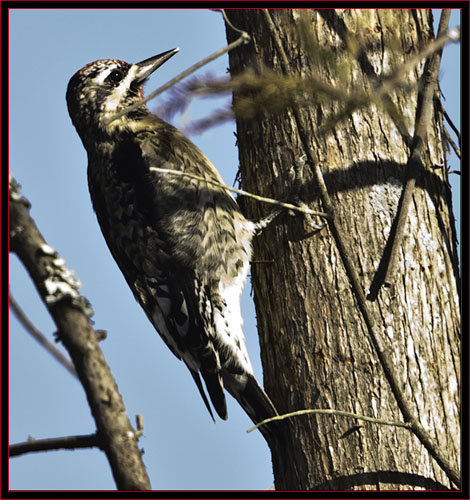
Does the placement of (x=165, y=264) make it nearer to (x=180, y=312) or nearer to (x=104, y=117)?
(x=180, y=312)

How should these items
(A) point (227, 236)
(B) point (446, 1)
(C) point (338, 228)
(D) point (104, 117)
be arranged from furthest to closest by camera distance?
(D) point (104, 117) < (A) point (227, 236) < (B) point (446, 1) < (C) point (338, 228)

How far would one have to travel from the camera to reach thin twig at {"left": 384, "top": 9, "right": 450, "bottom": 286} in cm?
268

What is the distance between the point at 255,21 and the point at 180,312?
1.49 meters

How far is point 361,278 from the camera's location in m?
2.69

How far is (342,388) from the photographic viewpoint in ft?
8.53

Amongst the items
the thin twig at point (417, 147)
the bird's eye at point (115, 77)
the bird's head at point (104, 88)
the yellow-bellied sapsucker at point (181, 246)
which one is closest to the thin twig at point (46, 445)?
the thin twig at point (417, 147)

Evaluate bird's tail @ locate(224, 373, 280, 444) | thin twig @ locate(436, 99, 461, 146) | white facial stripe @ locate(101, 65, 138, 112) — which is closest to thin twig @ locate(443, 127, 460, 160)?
thin twig @ locate(436, 99, 461, 146)

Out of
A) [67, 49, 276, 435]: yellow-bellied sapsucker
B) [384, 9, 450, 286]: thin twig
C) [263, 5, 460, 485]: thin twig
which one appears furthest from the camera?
[67, 49, 276, 435]: yellow-bellied sapsucker

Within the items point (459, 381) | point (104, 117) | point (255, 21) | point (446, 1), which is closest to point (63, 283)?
point (459, 381)

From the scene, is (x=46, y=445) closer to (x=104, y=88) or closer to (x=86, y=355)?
(x=86, y=355)

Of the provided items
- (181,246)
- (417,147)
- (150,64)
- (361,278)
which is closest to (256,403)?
(361,278)

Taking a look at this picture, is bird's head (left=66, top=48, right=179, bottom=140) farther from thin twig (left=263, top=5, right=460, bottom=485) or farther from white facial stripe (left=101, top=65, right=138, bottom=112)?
thin twig (left=263, top=5, right=460, bottom=485)

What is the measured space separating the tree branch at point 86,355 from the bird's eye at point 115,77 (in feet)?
9.17

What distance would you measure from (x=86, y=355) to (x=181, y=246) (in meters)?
2.21
